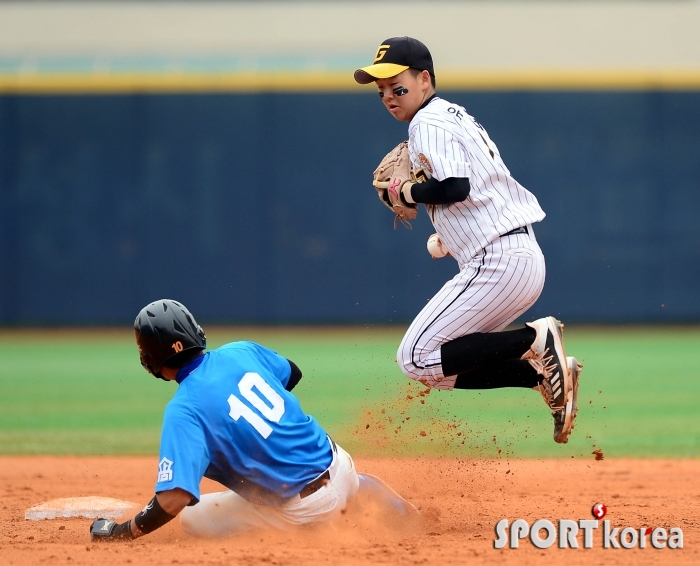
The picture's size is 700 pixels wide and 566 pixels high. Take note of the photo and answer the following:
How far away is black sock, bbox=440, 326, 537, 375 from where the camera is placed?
412cm

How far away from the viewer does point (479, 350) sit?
413 centimetres

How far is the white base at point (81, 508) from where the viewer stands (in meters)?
4.44

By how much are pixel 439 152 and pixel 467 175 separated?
0.49ft

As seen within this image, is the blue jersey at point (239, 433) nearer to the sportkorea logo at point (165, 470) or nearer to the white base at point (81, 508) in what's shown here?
the sportkorea logo at point (165, 470)

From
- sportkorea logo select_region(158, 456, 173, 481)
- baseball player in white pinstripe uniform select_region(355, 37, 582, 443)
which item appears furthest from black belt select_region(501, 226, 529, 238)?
sportkorea logo select_region(158, 456, 173, 481)

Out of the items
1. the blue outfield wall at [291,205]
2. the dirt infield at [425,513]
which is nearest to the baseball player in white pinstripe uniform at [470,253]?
the dirt infield at [425,513]

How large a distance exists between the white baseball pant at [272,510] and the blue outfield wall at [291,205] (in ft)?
31.7

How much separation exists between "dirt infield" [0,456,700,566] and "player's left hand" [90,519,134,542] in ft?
0.13

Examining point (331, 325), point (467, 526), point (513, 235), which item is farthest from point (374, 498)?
point (331, 325)

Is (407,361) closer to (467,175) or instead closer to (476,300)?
(476,300)

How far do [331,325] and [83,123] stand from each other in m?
4.55

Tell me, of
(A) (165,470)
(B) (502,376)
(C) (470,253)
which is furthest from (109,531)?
(C) (470,253)

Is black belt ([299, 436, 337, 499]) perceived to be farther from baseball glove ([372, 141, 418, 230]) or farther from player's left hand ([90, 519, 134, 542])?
baseball glove ([372, 141, 418, 230])

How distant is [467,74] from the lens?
1392 centimetres
